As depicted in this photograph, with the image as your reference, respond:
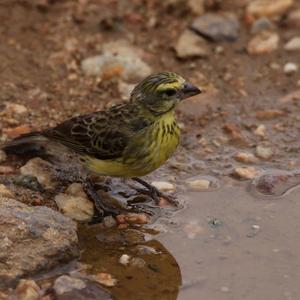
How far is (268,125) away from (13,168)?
2604 mm

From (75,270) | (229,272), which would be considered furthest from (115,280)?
(229,272)

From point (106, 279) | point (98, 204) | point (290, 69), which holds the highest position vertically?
point (290, 69)

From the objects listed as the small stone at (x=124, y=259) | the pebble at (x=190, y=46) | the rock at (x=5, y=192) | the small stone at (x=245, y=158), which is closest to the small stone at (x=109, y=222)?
the small stone at (x=124, y=259)

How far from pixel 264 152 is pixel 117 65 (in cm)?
200

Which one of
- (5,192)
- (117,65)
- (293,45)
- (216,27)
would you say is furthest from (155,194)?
(293,45)

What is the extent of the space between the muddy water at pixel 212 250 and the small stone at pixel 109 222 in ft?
0.31

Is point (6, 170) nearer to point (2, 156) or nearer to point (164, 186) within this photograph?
point (2, 156)

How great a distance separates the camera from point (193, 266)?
645 cm

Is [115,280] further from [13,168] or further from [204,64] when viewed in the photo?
[204,64]

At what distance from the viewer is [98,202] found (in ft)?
23.4

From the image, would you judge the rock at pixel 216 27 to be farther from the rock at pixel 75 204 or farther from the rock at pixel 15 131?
the rock at pixel 75 204

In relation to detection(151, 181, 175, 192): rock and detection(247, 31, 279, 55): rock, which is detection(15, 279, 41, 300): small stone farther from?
detection(247, 31, 279, 55): rock

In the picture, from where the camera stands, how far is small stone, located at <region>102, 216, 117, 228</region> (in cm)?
696

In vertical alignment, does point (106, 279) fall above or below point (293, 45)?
below
